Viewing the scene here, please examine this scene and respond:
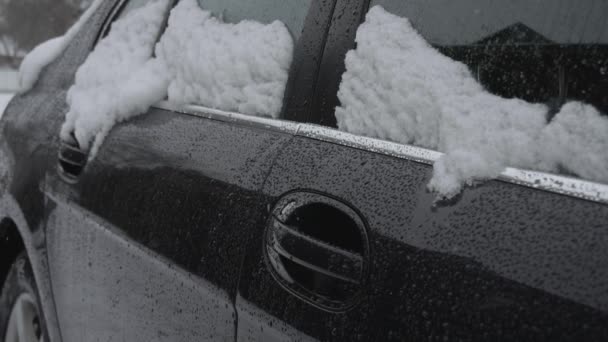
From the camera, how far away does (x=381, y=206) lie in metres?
0.90

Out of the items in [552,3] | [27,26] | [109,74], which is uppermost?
[552,3]

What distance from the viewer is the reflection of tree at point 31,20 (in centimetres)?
2531

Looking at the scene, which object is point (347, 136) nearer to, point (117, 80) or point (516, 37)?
point (516, 37)

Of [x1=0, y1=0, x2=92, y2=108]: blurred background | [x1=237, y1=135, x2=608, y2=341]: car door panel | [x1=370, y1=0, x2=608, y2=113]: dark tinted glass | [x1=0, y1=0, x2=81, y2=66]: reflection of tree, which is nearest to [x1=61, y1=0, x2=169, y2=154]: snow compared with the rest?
[x1=237, y1=135, x2=608, y2=341]: car door panel

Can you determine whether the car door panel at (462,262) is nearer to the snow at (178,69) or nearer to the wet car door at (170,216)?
the wet car door at (170,216)

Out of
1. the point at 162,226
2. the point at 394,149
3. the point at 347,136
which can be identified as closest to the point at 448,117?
the point at 394,149

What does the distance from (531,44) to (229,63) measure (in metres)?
0.74

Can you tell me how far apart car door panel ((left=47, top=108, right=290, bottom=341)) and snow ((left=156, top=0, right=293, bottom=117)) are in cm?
7

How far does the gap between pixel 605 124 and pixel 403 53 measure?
390 mm

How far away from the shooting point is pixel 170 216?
4.29 feet

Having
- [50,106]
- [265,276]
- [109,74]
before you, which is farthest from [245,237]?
[50,106]

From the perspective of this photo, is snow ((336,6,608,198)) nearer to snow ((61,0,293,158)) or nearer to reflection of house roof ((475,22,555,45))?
reflection of house roof ((475,22,555,45))

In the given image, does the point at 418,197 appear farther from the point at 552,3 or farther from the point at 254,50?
the point at 254,50

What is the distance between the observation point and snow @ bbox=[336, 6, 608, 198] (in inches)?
31.0
